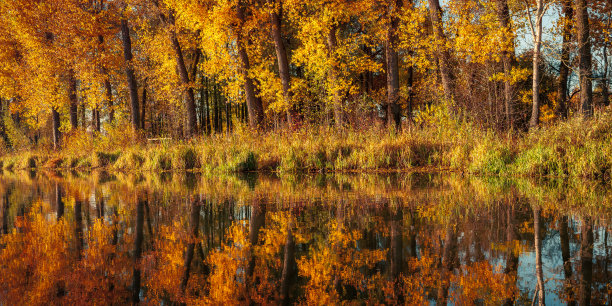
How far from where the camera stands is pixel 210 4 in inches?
677

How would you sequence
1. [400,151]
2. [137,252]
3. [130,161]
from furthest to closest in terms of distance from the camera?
[130,161] < [400,151] < [137,252]

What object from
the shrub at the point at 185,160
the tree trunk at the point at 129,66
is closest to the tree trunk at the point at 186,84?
the tree trunk at the point at 129,66

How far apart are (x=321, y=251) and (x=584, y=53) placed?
14998mm

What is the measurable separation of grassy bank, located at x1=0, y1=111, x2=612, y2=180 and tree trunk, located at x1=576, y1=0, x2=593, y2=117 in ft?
15.7

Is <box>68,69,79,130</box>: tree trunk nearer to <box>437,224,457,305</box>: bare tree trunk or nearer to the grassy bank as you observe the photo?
the grassy bank

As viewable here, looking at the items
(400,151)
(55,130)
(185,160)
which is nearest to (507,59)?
(400,151)

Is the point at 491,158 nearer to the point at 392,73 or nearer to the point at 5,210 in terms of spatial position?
the point at 392,73

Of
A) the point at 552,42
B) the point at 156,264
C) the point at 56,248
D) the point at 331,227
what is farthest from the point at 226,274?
the point at 552,42

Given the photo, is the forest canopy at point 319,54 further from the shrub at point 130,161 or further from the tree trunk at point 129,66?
the shrub at point 130,161

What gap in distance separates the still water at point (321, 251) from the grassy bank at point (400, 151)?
92.1 inches

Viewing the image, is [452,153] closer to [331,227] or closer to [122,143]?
[331,227]

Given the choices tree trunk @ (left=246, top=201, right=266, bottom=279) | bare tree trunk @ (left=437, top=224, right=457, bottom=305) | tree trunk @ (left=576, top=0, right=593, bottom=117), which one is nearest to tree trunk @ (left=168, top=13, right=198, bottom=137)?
tree trunk @ (left=246, top=201, right=266, bottom=279)

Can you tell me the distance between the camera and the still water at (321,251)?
100 inches

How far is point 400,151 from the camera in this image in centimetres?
1105
